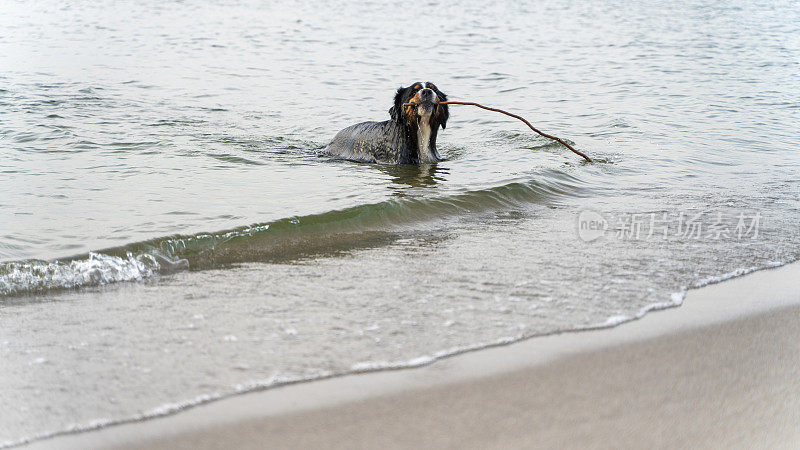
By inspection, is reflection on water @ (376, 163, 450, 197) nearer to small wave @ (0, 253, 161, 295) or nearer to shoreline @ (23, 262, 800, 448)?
small wave @ (0, 253, 161, 295)

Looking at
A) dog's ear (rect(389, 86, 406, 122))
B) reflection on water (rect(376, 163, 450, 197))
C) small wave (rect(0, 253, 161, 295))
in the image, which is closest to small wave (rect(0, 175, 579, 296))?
small wave (rect(0, 253, 161, 295))

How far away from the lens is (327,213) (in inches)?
235

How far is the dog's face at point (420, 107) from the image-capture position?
8070mm

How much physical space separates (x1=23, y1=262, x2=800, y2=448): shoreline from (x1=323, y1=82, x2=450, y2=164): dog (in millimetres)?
4879

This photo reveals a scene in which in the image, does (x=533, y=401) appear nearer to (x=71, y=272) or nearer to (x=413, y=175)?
(x=71, y=272)

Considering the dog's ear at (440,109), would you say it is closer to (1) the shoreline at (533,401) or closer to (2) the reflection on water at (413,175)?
(2) the reflection on water at (413,175)

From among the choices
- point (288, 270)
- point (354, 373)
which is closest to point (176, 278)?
point (288, 270)

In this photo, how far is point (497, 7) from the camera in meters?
26.1

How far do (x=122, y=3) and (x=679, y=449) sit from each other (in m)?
25.9

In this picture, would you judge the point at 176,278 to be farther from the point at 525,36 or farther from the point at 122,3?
the point at 122,3

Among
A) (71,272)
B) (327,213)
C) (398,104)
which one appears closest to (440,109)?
(398,104)

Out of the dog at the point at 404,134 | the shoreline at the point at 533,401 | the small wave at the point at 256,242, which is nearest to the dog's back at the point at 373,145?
the dog at the point at 404,134

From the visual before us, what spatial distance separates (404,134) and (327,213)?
277cm

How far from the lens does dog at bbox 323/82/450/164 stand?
8156 mm
